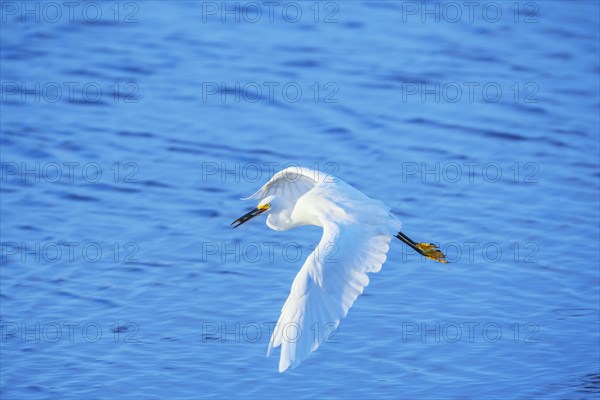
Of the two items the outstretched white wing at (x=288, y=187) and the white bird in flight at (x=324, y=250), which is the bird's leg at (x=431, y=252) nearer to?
the white bird in flight at (x=324, y=250)

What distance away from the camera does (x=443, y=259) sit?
33.0 ft

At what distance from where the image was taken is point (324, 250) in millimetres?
7660

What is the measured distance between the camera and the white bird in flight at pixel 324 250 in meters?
7.09

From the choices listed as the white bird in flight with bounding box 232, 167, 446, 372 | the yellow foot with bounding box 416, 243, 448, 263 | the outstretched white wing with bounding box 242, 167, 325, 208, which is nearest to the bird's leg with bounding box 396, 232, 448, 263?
the yellow foot with bounding box 416, 243, 448, 263

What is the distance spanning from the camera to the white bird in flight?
7.09 metres

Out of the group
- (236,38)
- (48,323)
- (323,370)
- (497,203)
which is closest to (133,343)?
(48,323)

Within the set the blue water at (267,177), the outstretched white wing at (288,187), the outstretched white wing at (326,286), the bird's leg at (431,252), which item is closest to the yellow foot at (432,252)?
the bird's leg at (431,252)

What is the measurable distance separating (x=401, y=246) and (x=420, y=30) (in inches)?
223

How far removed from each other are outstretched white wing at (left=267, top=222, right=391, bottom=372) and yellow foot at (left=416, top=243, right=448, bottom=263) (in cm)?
185

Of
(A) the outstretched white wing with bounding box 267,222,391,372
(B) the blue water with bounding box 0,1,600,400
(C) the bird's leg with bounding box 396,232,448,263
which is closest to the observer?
(A) the outstretched white wing with bounding box 267,222,391,372

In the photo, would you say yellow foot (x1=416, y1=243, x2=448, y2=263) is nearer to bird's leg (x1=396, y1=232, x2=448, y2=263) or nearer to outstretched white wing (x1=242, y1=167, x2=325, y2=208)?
bird's leg (x1=396, y1=232, x2=448, y2=263)

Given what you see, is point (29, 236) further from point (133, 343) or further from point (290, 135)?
point (290, 135)

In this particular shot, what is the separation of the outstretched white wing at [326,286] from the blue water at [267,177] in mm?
1529

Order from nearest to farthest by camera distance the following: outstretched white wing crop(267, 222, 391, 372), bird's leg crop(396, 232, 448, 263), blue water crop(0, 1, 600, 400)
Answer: outstretched white wing crop(267, 222, 391, 372) < blue water crop(0, 1, 600, 400) < bird's leg crop(396, 232, 448, 263)
